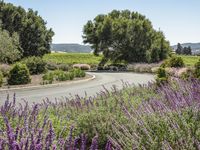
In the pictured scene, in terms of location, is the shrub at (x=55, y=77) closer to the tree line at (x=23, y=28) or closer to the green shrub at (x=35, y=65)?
the green shrub at (x=35, y=65)

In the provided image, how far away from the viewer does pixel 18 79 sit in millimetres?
28734

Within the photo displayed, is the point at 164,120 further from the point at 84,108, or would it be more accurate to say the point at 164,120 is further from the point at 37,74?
the point at 37,74

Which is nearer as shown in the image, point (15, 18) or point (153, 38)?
point (15, 18)

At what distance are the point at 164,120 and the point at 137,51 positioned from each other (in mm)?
65571

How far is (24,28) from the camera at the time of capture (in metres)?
69.8

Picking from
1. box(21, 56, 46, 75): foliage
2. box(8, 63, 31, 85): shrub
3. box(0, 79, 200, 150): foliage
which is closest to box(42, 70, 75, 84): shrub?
box(8, 63, 31, 85): shrub

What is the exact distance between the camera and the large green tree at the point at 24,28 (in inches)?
2685

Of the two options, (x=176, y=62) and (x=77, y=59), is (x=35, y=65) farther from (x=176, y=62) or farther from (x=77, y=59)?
(x=77, y=59)

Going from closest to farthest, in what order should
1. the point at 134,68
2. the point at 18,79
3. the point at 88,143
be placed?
the point at 88,143
the point at 18,79
the point at 134,68

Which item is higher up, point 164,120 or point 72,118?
point 164,120

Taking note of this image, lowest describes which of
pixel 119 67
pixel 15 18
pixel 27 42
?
pixel 119 67

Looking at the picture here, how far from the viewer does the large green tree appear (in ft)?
224

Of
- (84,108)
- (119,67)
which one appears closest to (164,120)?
(84,108)

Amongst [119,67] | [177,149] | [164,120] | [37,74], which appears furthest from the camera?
[119,67]
